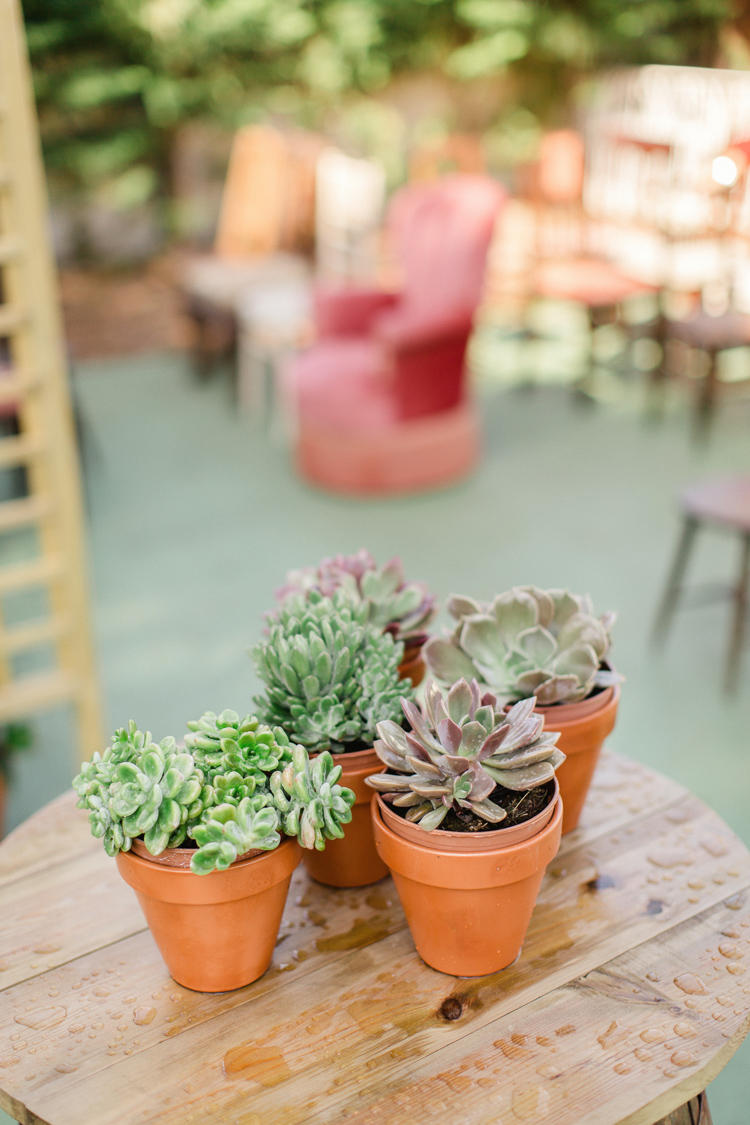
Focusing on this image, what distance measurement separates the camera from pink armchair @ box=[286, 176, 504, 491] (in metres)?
3.95

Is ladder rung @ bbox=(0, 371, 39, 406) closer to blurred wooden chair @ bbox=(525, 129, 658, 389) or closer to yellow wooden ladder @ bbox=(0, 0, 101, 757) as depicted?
yellow wooden ladder @ bbox=(0, 0, 101, 757)

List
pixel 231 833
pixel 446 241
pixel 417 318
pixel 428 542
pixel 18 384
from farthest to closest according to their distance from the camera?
pixel 446 241 → pixel 417 318 → pixel 428 542 → pixel 18 384 → pixel 231 833

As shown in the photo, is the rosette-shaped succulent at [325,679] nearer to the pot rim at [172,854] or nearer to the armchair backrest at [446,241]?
the pot rim at [172,854]

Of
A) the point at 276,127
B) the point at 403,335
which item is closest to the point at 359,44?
the point at 276,127

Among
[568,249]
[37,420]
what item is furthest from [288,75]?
[37,420]

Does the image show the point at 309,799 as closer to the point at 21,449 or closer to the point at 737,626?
the point at 21,449

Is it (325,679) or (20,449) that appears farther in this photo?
(20,449)

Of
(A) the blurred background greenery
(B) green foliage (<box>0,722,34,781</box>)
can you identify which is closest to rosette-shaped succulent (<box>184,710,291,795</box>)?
(B) green foliage (<box>0,722,34,781</box>)

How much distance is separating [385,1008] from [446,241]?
3517 millimetres

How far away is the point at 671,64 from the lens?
7.21m

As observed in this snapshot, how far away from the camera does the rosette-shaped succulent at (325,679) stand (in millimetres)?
1038

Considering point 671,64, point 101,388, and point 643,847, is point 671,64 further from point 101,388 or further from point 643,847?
point 643,847

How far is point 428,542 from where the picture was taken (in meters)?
3.71

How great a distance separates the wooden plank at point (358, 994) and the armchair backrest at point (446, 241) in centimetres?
305
